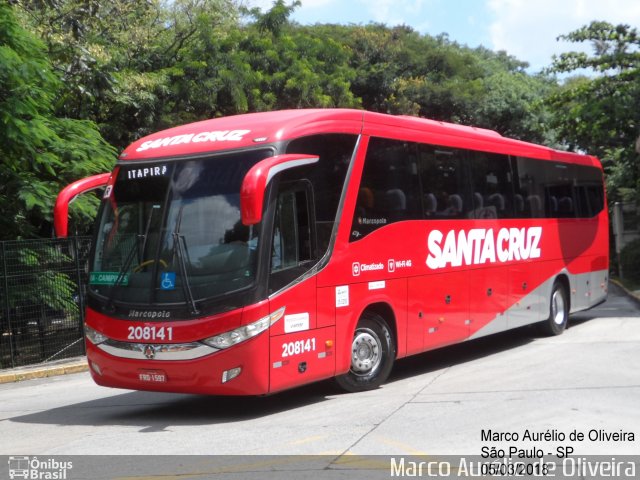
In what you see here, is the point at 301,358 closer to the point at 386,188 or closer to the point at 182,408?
the point at 182,408

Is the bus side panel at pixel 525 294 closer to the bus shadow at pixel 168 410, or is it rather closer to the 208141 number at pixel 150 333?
the bus shadow at pixel 168 410

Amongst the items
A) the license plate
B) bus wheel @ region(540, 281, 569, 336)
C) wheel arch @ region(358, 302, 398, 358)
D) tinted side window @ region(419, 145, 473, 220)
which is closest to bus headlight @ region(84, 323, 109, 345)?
the license plate

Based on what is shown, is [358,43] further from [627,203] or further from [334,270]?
[334,270]

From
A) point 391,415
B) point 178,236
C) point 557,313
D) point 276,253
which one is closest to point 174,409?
point 178,236

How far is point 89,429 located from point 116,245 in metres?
2.14

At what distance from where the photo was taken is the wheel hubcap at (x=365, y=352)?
10.7m

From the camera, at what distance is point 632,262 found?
1254 inches

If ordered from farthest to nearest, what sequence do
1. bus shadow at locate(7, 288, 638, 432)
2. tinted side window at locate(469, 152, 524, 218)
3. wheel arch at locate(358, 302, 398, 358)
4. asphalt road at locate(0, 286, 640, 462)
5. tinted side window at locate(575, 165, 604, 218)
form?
tinted side window at locate(575, 165, 604, 218) < tinted side window at locate(469, 152, 524, 218) < wheel arch at locate(358, 302, 398, 358) < bus shadow at locate(7, 288, 638, 432) < asphalt road at locate(0, 286, 640, 462)

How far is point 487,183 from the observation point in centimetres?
1393

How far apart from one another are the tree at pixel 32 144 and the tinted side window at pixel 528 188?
841cm

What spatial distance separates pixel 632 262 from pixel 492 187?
19988mm

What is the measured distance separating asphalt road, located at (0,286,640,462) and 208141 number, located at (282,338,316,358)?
2.31 feet

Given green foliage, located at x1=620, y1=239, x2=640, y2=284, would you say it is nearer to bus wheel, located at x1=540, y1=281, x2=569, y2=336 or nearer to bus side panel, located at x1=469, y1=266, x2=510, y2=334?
bus wheel, located at x1=540, y1=281, x2=569, y2=336

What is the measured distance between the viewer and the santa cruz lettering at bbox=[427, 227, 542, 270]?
1240 centimetres
